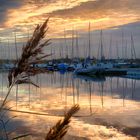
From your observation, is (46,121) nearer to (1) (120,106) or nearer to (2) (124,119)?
(2) (124,119)

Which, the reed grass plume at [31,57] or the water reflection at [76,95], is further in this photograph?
the water reflection at [76,95]

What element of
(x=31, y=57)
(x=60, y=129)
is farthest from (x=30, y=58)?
(x=60, y=129)

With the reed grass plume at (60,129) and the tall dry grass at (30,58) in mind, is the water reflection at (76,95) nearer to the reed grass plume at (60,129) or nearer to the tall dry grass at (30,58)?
the tall dry grass at (30,58)

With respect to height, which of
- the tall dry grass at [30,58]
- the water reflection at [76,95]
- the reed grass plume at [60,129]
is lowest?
the water reflection at [76,95]

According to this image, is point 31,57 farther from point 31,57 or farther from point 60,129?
point 60,129

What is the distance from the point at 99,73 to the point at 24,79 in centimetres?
6069

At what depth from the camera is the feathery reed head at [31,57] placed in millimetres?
2242

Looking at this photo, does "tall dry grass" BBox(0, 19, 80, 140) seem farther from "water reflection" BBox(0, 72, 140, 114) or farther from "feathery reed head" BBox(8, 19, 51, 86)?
"water reflection" BBox(0, 72, 140, 114)

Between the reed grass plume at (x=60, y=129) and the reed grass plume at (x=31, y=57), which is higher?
the reed grass plume at (x=31, y=57)

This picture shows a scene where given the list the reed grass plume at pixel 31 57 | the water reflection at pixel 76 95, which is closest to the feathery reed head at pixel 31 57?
the reed grass plume at pixel 31 57

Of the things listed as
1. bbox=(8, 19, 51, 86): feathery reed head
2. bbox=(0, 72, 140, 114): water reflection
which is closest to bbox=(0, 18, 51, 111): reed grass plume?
bbox=(8, 19, 51, 86): feathery reed head

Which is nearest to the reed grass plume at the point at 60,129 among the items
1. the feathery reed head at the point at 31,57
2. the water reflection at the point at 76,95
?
the feathery reed head at the point at 31,57

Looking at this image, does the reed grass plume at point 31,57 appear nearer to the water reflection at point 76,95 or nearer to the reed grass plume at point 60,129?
the reed grass plume at point 60,129

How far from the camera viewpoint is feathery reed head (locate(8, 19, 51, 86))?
2242 millimetres
